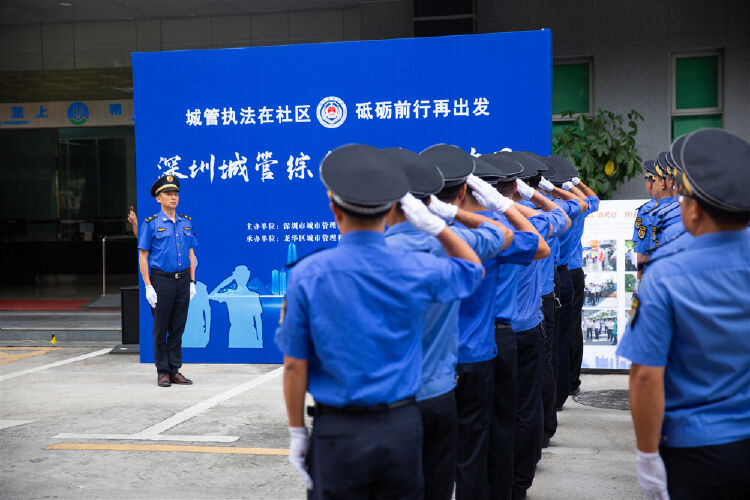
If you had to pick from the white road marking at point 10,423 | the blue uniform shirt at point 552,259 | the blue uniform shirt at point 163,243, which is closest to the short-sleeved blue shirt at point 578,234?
the blue uniform shirt at point 552,259

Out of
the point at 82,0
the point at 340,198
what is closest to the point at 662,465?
the point at 340,198

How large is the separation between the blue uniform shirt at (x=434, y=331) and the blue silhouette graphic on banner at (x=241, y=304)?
5.93 metres

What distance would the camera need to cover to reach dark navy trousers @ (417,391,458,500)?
276 cm

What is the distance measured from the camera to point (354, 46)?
8383 mm

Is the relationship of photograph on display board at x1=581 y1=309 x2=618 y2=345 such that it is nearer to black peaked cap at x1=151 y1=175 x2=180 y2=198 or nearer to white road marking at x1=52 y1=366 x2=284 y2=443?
white road marking at x1=52 y1=366 x2=284 y2=443

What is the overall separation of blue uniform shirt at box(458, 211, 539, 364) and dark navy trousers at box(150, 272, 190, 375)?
487cm

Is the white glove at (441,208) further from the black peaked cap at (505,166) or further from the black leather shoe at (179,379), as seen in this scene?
the black leather shoe at (179,379)

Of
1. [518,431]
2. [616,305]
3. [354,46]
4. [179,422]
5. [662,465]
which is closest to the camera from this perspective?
[662,465]

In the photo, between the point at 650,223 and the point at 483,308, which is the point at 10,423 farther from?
the point at 650,223

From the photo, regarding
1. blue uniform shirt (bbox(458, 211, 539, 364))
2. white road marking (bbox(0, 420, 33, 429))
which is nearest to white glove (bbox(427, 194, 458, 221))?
blue uniform shirt (bbox(458, 211, 539, 364))

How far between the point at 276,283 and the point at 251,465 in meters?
3.66

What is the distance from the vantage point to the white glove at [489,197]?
3.47 m

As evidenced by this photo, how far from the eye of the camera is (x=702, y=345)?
224 cm

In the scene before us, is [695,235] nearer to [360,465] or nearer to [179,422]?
[360,465]
